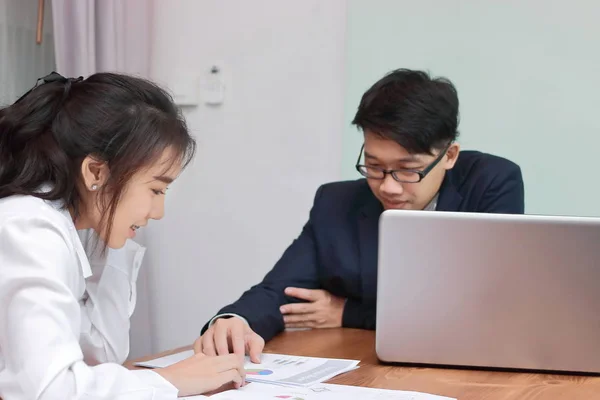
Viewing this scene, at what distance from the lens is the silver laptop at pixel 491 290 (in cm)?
115

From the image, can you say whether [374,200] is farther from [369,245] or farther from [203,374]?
[203,374]

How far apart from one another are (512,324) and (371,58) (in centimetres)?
132

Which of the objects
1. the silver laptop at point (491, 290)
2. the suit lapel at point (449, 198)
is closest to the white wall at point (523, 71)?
the suit lapel at point (449, 198)

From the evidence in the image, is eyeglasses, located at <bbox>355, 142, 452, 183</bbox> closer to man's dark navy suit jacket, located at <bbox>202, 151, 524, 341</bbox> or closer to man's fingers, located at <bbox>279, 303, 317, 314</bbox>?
man's dark navy suit jacket, located at <bbox>202, 151, 524, 341</bbox>

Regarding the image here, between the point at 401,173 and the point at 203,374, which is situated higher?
the point at 401,173

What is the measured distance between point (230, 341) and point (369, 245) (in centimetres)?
51

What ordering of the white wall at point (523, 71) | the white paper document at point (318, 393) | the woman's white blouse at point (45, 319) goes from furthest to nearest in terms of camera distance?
the white wall at point (523, 71)
the white paper document at point (318, 393)
the woman's white blouse at point (45, 319)

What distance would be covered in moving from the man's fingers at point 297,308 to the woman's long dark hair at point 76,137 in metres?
0.52

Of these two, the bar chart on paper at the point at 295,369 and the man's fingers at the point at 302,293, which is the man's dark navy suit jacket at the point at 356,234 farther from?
the bar chart on paper at the point at 295,369

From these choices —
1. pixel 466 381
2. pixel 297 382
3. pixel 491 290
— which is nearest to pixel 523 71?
pixel 491 290

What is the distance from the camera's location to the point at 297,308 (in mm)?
1602

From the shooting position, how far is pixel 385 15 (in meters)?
2.31

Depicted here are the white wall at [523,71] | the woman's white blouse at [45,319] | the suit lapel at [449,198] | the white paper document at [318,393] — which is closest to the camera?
the woman's white blouse at [45,319]

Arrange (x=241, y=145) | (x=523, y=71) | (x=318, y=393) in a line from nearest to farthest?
(x=318, y=393), (x=523, y=71), (x=241, y=145)
